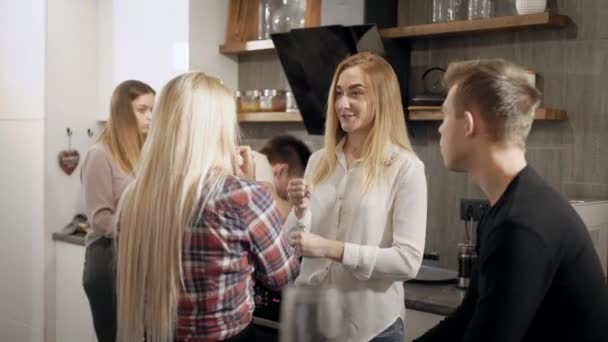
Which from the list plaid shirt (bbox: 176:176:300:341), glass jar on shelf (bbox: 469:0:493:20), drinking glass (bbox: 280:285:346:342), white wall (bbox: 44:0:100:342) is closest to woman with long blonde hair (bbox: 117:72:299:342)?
plaid shirt (bbox: 176:176:300:341)

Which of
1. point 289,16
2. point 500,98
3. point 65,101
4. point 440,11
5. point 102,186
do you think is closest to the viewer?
point 500,98

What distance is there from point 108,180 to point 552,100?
1.66 meters

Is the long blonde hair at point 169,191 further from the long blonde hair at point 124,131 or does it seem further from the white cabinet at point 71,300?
the white cabinet at point 71,300

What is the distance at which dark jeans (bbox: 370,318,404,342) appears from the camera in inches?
73.0

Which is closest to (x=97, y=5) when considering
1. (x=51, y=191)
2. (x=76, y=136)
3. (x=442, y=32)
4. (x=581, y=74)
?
(x=76, y=136)

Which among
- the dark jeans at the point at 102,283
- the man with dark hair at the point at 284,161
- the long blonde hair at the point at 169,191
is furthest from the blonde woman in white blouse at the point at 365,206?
the dark jeans at the point at 102,283

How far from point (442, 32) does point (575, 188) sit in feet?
2.50

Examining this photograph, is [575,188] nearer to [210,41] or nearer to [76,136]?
[210,41]

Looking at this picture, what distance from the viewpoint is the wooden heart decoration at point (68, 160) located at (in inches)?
150

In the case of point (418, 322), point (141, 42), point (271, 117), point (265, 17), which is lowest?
point (418, 322)

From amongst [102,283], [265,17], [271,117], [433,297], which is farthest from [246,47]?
[433,297]

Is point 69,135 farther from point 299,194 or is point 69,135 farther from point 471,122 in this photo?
point 471,122

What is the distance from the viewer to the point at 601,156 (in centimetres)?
254

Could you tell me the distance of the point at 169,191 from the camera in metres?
1.48
